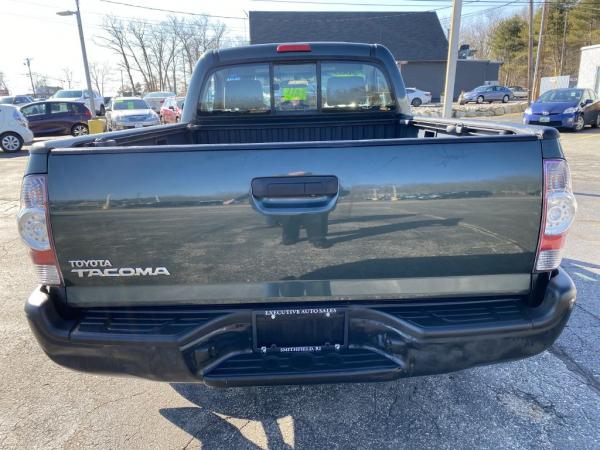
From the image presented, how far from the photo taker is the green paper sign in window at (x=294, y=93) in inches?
155

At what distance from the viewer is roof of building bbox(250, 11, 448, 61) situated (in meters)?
39.5

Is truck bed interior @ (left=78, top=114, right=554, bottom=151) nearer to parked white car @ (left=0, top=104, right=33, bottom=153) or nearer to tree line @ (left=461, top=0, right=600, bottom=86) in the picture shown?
parked white car @ (left=0, top=104, right=33, bottom=153)

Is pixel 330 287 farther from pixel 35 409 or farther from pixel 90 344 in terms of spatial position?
pixel 35 409

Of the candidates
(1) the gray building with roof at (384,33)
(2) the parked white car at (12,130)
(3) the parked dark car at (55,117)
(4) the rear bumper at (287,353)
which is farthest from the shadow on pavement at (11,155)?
(1) the gray building with roof at (384,33)

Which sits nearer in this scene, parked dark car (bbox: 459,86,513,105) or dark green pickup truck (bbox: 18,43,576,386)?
dark green pickup truck (bbox: 18,43,576,386)

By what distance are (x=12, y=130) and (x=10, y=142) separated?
474 millimetres

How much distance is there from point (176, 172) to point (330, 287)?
865 millimetres

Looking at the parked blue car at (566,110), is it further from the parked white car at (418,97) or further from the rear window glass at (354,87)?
the parked white car at (418,97)

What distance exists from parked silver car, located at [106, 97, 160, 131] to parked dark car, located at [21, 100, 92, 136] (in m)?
1.19

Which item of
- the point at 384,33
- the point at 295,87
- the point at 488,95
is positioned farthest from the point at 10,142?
the point at 384,33

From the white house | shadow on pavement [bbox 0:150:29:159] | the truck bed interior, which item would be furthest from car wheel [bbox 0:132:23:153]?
the white house

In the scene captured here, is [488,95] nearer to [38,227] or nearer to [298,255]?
[298,255]

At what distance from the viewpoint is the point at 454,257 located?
1.88 m

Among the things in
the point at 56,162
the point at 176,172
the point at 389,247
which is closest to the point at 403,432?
the point at 389,247
